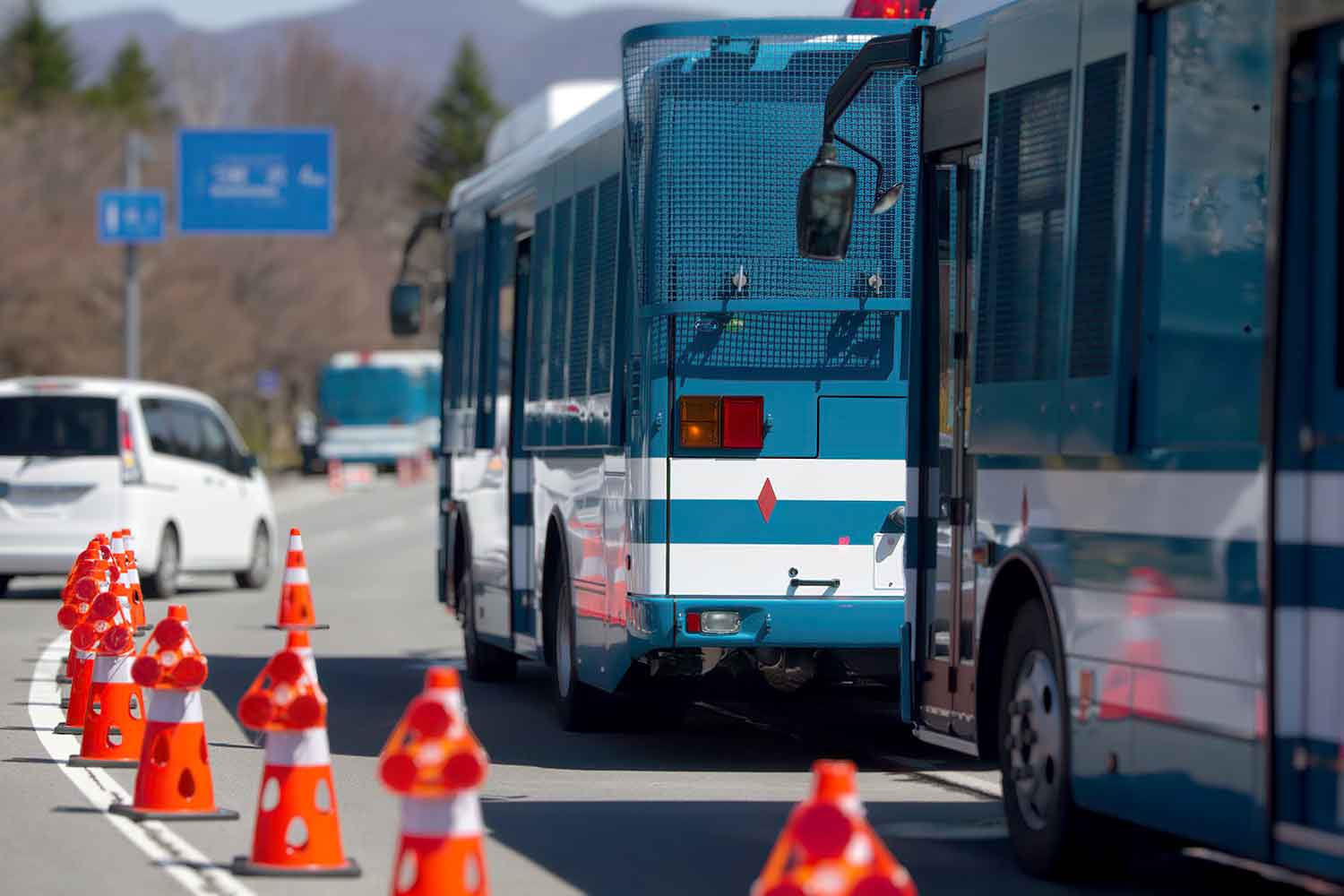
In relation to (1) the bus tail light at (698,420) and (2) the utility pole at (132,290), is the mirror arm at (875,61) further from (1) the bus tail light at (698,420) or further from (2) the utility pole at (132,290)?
(2) the utility pole at (132,290)

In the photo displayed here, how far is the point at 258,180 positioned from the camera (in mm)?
53250

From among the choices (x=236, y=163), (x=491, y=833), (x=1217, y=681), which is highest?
(x=236, y=163)

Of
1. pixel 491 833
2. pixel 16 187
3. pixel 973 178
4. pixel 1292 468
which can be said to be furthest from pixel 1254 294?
pixel 16 187

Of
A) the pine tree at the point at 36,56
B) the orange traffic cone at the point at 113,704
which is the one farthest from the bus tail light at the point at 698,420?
the pine tree at the point at 36,56

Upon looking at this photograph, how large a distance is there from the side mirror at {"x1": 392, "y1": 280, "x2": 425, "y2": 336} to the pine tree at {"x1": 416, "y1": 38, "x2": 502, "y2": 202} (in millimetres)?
112705

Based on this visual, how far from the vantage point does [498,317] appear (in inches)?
623

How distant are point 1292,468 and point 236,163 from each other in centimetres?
4779

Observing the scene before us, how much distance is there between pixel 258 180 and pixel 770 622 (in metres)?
42.8

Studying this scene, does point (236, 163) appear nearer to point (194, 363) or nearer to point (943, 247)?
point (194, 363)

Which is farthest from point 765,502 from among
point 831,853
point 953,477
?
point 831,853

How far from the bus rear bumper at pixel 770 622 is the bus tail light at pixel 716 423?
0.67 m

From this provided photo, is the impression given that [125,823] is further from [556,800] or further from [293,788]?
[556,800]

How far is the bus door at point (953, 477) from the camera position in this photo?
962 cm

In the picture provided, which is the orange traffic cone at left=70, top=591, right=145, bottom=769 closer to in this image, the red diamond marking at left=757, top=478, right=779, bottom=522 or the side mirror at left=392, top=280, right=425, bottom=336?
the red diamond marking at left=757, top=478, right=779, bottom=522
